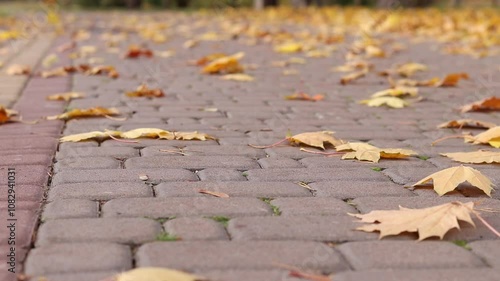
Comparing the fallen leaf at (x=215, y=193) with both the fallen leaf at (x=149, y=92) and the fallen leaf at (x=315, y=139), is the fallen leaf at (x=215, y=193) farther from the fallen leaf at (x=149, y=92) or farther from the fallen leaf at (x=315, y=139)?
the fallen leaf at (x=149, y=92)

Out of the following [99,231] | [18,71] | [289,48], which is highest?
[99,231]

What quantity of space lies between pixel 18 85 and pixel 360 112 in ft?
7.43

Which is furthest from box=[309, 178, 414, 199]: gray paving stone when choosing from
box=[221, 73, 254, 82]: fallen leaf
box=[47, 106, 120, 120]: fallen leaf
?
box=[221, 73, 254, 82]: fallen leaf

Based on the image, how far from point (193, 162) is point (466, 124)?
1615 millimetres

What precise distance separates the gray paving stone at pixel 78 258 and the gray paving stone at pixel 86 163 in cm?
89

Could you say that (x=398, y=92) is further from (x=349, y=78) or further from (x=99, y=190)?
(x=99, y=190)

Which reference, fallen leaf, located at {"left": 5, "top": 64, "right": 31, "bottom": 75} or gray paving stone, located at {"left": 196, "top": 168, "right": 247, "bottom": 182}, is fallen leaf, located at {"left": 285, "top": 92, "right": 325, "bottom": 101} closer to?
gray paving stone, located at {"left": 196, "top": 168, "right": 247, "bottom": 182}

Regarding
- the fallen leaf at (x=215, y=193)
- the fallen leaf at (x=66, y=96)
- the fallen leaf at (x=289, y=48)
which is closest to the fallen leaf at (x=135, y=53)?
the fallen leaf at (x=289, y=48)

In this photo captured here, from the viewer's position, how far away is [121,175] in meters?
2.68

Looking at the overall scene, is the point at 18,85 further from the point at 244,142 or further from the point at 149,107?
the point at 244,142

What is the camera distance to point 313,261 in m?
1.85

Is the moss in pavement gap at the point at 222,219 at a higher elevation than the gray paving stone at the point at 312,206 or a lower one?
higher

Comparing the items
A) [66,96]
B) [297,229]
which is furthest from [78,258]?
[66,96]

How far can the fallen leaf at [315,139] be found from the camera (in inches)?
127
